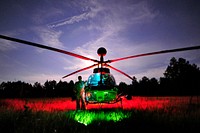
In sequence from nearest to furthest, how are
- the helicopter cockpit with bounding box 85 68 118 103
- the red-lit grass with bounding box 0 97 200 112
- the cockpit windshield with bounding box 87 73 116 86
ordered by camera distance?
the helicopter cockpit with bounding box 85 68 118 103
the cockpit windshield with bounding box 87 73 116 86
the red-lit grass with bounding box 0 97 200 112

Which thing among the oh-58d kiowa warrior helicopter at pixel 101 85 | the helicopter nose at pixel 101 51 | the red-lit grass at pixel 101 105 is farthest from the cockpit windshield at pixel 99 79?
the red-lit grass at pixel 101 105

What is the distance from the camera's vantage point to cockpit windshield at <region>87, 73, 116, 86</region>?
7.93 m

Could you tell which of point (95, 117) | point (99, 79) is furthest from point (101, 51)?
point (95, 117)

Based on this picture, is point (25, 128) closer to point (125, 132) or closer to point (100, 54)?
point (125, 132)

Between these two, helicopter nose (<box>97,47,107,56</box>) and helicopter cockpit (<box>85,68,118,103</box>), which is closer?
helicopter cockpit (<box>85,68,118,103</box>)

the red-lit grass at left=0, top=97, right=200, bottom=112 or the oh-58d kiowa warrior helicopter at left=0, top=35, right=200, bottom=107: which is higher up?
the oh-58d kiowa warrior helicopter at left=0, top=35, right=200, bottom=107

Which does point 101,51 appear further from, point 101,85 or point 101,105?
point 101,105

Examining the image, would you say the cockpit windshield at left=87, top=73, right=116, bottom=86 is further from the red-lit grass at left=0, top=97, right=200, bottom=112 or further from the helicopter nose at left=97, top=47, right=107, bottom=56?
the red-lit grass at left=0, top=97, right=200, bottom=112

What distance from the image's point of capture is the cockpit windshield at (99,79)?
793cm

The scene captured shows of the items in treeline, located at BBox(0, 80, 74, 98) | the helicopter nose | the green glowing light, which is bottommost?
the green glowing light

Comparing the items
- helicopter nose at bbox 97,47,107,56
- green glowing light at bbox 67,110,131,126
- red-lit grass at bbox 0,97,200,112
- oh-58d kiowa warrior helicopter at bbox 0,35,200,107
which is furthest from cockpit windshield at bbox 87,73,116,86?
red-lit grass at bbox 0,97,200,112

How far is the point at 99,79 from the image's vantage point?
26.6ft

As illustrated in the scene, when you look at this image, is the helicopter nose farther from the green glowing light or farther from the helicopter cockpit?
the green glowing light

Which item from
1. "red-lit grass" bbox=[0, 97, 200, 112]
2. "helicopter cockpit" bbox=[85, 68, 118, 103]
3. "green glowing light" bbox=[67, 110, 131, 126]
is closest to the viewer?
"green glowing light" bbox=[67, 110, 131, 126]
